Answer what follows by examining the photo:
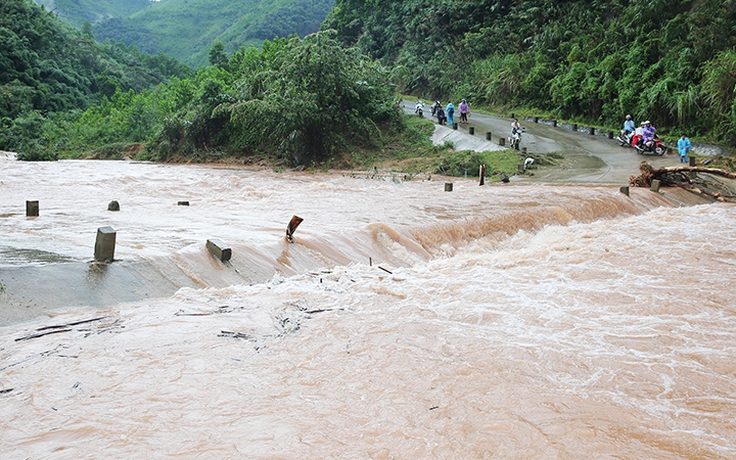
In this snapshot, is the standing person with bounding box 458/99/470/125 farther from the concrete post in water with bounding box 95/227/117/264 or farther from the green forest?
the concrete post in water with bounding box 95/227/117/264

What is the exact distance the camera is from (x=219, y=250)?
719cm

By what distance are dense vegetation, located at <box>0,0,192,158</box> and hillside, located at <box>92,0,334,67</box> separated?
28597 mm

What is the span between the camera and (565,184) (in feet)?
53.3

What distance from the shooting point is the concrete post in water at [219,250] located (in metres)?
7.20

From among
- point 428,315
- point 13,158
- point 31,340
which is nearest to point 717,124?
point 428,315

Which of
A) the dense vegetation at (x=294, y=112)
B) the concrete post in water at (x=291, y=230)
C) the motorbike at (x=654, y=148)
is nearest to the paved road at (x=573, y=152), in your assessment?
the motorbike at (x=654, y=148)

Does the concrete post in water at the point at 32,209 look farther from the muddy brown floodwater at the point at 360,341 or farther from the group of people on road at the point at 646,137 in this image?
the group of people on road at the point at 646,137

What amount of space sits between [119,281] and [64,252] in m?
0.97

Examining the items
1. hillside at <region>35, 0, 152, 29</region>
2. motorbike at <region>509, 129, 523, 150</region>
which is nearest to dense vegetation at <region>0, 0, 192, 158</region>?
motorbike at <region>509, 129, 523, 150</region>

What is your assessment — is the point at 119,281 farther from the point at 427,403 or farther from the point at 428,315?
the point at 427,403

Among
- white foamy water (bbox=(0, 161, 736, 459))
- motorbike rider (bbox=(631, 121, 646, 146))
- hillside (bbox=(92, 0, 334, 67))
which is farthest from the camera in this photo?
hillside (bbox=(92, 0, 334, 67))

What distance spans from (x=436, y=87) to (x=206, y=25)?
3407 inches

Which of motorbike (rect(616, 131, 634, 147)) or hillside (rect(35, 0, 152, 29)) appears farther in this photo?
hillside (rect(35, 0, 152, 29))

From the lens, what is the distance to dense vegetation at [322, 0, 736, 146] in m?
22.0
